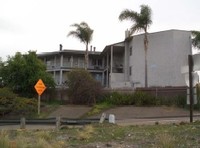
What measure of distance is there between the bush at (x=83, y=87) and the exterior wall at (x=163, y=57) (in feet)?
32.4

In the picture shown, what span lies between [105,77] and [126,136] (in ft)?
184

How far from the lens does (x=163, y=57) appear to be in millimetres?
51906

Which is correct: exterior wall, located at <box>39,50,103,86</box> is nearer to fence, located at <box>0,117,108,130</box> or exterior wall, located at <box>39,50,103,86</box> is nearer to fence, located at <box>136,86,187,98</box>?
fence, located at <box>136,86,187,98</box>

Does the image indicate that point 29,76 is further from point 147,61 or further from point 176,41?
point 176,41

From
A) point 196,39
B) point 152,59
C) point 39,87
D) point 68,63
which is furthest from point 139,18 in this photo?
point 68,63

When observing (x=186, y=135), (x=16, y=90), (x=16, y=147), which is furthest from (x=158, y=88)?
(x=16, y=147)

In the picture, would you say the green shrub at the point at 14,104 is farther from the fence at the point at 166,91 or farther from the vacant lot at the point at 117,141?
the vacant lot at the point at 117,141

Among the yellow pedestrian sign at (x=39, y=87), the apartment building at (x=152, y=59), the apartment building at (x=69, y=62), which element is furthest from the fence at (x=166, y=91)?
the apartment building at (x=69, y=62)

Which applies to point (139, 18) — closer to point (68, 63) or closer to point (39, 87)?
point (39, 87)

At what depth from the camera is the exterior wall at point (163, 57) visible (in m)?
50.7

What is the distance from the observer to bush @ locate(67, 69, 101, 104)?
45375mm

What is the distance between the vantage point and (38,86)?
115ft

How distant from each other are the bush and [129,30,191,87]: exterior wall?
987 centimetres

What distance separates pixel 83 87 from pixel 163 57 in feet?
40.4
